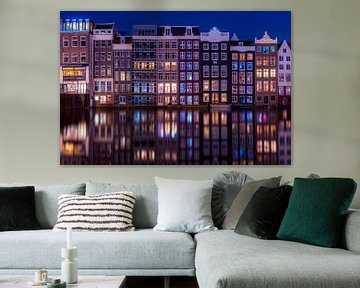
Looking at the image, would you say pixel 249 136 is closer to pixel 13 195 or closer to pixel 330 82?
pixel 330 82

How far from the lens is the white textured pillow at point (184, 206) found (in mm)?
4988

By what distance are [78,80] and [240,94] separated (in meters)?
1.44

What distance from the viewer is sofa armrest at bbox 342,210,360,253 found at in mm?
3971

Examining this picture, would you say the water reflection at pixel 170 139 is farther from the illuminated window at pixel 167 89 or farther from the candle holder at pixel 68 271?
the candle holder at pixel 68 271

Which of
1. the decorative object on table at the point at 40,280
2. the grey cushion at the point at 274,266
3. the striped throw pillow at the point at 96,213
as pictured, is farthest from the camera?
the striped throw pillow at the point at 96,213

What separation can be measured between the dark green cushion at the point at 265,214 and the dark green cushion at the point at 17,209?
1643 mm

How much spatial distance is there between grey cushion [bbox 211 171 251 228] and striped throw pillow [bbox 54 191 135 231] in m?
0.70

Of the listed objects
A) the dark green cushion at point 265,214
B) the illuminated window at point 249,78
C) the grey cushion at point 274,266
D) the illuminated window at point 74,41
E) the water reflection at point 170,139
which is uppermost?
the illuminated window at point 74,41

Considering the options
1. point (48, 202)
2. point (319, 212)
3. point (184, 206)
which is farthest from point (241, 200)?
point (48, 202)

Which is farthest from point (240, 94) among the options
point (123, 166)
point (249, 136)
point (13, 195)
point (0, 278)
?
point (0, 278)

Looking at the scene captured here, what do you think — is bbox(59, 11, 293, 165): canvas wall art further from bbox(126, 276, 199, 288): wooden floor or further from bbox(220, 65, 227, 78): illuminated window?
bbox(126, 276, 199, 288): wooden floor

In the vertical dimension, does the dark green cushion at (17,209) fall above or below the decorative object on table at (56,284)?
above

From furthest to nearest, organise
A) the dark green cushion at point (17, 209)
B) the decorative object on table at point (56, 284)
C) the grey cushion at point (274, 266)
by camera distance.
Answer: the dark green cushion at point (17, 209) → the decorative object on table at point (56, 284) → the grey cushion at point (274, 266)

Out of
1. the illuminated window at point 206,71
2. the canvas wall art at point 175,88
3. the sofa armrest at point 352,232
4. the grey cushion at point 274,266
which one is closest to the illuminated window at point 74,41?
the canvas wall art at point 175,88
